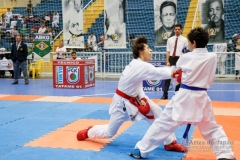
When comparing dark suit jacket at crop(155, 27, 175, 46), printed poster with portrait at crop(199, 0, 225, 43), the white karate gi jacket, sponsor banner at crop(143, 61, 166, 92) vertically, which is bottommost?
sponsor banner at crop(143, 61, 166, 92)

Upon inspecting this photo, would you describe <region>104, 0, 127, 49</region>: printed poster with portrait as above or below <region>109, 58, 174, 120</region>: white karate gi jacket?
above

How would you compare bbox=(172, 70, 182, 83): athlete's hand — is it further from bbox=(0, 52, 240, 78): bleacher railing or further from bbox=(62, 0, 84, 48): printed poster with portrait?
bbox=(0, 52, 240, 78): bleacher railing

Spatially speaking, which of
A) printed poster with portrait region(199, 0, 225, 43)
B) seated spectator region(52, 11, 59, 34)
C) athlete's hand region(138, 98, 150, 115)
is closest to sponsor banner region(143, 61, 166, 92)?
printed poster with portrait region(199, 0, 225, 43)

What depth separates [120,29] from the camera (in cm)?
1508

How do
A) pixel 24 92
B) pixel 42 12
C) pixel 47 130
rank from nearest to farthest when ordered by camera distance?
1. pixel 47 130
2. pixel 24 92
3. pixel 42 12

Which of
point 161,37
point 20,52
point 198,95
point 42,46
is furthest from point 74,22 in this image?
point 198,95

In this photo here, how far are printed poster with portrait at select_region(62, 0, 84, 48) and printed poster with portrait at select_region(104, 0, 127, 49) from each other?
1.18 meters

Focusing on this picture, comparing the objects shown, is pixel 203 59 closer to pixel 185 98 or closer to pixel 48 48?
pixel 185 98

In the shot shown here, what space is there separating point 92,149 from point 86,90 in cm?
749

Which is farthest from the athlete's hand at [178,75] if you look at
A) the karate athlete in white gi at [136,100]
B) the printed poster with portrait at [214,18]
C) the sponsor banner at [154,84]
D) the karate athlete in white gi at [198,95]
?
the printed poster with portrait at [214,18]

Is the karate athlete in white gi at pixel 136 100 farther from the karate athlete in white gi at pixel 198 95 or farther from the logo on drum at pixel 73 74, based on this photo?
the logo on drum at pixel 73 74

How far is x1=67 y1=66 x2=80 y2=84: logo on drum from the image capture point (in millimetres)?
13188

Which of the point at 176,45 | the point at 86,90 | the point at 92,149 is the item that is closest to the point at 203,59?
the point at 92,149

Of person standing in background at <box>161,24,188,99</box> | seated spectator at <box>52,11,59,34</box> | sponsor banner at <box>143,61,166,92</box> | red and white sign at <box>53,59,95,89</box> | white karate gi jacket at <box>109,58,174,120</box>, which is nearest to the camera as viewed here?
white karate gi jacket at <box>109,58,174,120</box>
